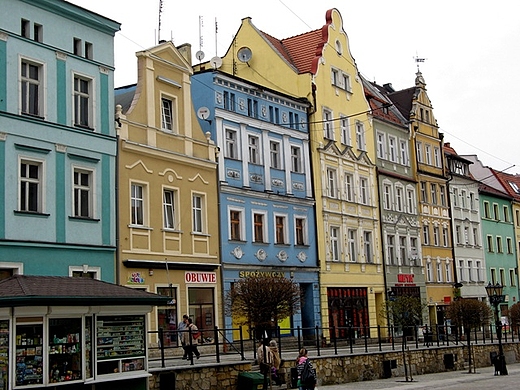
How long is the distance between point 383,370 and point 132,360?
13480 millimetres

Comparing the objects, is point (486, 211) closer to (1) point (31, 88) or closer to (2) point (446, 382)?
(2) point (446, 382)

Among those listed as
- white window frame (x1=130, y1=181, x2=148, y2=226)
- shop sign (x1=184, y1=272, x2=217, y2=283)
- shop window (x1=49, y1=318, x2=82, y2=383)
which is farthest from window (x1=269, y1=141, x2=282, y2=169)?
shop window (x1=49, y1=318, x2=82, y2=383)

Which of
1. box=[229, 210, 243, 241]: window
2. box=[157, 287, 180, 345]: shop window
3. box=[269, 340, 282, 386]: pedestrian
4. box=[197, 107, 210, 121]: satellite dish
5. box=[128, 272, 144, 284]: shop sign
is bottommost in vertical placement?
box=[269, 340, 282, 386]: pedestrian

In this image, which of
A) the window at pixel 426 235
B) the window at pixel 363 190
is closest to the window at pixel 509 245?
the window at pixel 426 235

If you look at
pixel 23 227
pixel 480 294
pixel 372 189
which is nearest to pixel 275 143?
pixel 372 189

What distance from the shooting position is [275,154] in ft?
120

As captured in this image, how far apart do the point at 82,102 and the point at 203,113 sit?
7.60 metres

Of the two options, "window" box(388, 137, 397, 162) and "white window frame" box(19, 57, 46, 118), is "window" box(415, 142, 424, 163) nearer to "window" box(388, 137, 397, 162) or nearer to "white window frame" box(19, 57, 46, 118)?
"window" box(388, 137, 397, 162)

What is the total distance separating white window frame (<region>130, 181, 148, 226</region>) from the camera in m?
27.7

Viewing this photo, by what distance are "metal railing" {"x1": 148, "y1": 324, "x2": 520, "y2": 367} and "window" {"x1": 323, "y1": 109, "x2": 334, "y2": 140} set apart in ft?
32.1

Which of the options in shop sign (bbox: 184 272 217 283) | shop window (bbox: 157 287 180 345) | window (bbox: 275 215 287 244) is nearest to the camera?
shop window (bbox: 157 287 180 345)

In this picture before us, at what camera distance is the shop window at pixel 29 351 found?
52.9ft

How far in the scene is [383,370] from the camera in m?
29.4

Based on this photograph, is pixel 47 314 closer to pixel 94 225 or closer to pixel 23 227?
pixel 23 227
